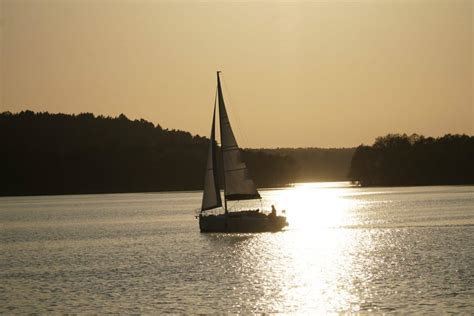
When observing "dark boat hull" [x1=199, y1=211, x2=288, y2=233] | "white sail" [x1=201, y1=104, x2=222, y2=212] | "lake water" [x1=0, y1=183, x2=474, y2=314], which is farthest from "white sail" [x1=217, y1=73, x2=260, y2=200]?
"lake water" [x1=0, y1=183, x2=474, y2=314]

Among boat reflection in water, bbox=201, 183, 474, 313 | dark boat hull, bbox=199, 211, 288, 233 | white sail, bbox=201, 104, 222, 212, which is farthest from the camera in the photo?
dark boat hull, bbox=199, 211, 288, 233

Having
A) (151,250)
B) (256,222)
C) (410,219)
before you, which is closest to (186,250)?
(151,250)

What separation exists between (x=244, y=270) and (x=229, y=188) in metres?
24.1

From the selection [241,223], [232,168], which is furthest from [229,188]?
[241,223]

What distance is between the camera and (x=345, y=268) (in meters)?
66.2

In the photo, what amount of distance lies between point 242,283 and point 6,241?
174 feet

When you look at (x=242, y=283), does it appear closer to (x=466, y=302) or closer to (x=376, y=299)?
(x=376, y=299)

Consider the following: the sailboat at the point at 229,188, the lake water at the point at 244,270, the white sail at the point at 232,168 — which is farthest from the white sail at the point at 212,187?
the lake water at the point at 244,270

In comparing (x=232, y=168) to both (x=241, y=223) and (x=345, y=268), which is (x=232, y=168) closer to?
(x=241, y=223)

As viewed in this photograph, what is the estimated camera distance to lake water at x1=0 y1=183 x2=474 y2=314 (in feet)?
161

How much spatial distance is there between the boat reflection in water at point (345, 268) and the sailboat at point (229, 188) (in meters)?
1.54

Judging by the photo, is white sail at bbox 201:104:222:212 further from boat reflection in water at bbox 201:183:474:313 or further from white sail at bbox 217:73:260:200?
boat reflection in water at bbox 201:183:474:313

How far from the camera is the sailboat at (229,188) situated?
89.4 metres

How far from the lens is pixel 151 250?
8581cm
